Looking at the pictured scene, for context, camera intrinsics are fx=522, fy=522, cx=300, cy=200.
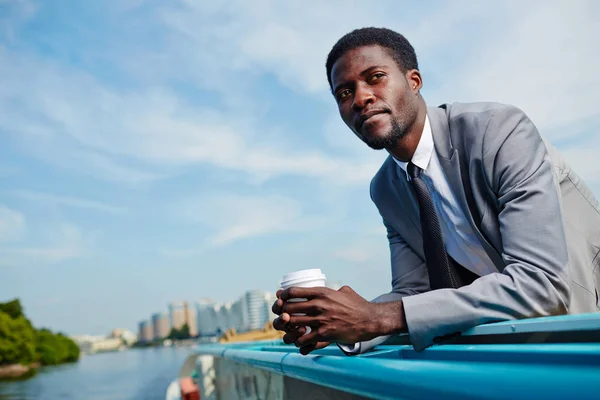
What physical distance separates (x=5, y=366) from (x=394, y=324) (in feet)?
Answer: 234

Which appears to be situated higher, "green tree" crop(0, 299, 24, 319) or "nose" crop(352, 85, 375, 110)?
"green tree" crop(0, 299, 24, 319)

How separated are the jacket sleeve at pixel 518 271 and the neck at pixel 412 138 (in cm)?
41

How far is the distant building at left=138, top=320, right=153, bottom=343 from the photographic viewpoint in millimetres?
172875

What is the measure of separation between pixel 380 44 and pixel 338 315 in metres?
1.08

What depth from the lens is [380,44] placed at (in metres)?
1.92

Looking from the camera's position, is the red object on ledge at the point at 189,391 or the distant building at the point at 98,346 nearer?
the red object on ledge at the point at 189,391

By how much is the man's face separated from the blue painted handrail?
793mm

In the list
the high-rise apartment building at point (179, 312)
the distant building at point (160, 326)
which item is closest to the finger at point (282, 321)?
the high-rise apartment building at point (179, 312)

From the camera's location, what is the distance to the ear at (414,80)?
1982mm

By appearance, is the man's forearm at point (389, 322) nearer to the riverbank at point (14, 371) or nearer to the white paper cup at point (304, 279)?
the white paper cup at point (304, 279)

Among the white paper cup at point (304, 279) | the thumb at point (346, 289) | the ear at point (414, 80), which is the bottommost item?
the thumb at point (346, 289)

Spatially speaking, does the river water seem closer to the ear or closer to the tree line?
the ear

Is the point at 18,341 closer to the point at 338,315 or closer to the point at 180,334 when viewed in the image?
the point at 338,315

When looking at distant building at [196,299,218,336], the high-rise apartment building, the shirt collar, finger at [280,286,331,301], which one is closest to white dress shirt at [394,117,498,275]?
the shirt collar
